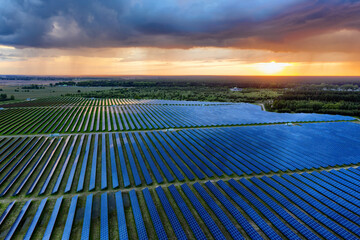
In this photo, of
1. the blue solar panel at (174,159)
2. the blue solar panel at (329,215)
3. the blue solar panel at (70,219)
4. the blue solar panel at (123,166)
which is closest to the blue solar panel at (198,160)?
the blue solar panel at (174,159)

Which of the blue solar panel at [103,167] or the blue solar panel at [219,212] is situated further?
the blue solar panel at [103,167]

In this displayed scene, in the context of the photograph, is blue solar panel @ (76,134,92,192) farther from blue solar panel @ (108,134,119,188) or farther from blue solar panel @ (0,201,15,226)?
blue solar panel @ (0,201,15,226)

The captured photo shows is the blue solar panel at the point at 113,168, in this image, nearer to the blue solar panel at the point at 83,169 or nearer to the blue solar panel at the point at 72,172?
the blue solar panel at the point at 83,169

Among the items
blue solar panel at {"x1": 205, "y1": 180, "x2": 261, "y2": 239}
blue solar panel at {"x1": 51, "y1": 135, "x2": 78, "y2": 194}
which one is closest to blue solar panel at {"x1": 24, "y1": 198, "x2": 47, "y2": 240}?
blue solar panel at {"x1": 51, "y1": 135, "x2": 78, "y2": 194}

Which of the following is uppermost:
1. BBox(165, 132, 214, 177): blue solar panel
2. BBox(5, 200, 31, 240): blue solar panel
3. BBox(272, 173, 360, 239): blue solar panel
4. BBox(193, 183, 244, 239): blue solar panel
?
BBox(165, 132, 214, 177): blue solar panel

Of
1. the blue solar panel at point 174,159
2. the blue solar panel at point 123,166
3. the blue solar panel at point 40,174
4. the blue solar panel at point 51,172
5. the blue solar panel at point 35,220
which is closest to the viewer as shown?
the blue solar panel at point 35,220

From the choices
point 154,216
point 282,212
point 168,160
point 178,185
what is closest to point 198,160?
point 168,160

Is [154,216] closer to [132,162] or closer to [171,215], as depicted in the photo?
[171,215]
